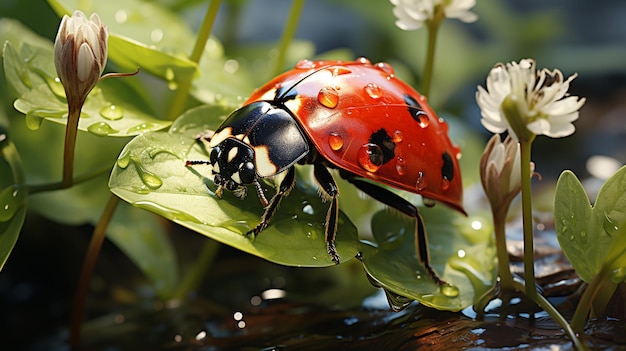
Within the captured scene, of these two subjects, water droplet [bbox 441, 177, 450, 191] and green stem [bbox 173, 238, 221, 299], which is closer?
water droplet [bbox 441, 177, 450, 191]

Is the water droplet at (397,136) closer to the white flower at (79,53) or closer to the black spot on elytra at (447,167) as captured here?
the black spot on elytra at (447,167)

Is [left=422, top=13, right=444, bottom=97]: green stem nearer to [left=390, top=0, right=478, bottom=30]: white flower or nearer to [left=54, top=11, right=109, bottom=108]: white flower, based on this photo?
[left=390, top=0, right=478, bottom=30]: white flower

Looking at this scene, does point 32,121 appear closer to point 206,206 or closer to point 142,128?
point 142,128

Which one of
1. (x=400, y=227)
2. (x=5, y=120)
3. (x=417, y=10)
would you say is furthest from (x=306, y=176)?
(x=5, y=120)

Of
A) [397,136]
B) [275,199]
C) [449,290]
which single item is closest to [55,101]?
[275,199]

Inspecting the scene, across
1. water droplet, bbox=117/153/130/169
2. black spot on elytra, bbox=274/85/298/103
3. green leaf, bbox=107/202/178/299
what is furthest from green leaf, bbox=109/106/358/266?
green leaf, bbox=107/202/178/299

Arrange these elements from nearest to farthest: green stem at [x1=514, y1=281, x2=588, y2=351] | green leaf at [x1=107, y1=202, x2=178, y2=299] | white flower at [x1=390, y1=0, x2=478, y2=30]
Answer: green stem at [x1=514, y1=281, x2=588, y2=351] → white flower at [x1=390, y1=0, x2=478, y2=30] → green leaf at [x1=107, y1=202, x2=178, y2=299]
